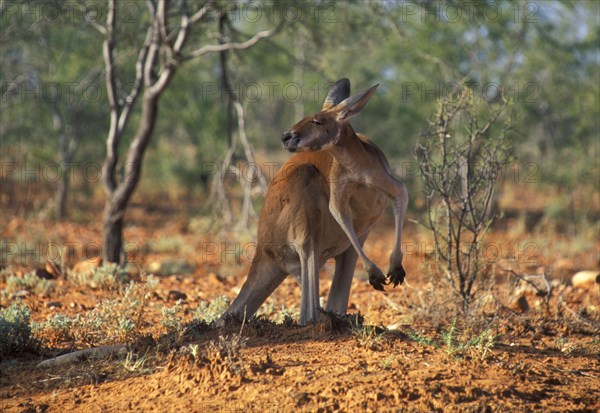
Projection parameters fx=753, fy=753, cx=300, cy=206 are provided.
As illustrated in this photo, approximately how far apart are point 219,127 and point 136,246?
502 centimetres

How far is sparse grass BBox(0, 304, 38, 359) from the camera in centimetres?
570

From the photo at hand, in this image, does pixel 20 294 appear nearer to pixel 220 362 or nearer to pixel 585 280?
pixel 220 362

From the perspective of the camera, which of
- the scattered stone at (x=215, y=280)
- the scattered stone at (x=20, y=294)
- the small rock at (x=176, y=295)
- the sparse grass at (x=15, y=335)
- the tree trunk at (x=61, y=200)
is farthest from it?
the tree trunk at (x=61, y=200)

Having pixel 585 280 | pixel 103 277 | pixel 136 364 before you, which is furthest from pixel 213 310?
pixel 585 280

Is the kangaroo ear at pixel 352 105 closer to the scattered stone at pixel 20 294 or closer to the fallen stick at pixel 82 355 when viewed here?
the fallen stick at pixel 82 355

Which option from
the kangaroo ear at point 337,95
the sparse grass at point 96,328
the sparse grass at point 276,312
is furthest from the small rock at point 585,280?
the sparse grass at point 96,328

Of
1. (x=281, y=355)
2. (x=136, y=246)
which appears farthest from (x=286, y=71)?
(x=281, y=355)

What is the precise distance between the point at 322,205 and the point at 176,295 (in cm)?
311

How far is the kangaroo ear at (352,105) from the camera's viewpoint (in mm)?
5316

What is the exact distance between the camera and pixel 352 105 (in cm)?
537

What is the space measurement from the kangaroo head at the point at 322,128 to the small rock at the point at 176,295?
11.8 feet

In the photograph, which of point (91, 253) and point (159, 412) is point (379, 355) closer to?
point (159, 412)

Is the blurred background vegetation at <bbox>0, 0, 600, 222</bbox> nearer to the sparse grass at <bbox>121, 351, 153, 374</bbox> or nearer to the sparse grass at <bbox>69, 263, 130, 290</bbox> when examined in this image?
the sparse grass at <bbox>69, 263, 130, 290</bbox>

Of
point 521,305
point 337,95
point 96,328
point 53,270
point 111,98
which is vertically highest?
point 111,98
